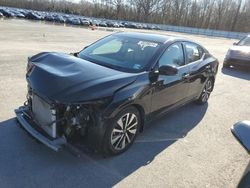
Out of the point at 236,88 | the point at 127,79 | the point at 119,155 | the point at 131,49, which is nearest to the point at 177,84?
the point at 131,49

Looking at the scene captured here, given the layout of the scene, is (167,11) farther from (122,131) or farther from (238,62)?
(122,131)

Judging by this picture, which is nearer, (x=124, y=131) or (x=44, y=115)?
(x=44, y=115)

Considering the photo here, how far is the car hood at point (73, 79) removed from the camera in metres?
3.43

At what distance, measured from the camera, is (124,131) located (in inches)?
154

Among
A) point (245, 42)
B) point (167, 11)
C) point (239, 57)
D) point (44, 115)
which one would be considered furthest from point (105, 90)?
point (167, 11)

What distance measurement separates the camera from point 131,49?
479 cm

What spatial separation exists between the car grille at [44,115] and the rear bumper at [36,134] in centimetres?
9

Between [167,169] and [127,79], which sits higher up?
[127,79]

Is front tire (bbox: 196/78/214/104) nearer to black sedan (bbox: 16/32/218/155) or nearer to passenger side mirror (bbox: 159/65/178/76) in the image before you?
black sedan (bbox: 16/32/218/155)

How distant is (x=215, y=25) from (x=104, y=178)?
9599 cm

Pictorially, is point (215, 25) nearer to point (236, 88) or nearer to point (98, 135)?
point (236, 88)

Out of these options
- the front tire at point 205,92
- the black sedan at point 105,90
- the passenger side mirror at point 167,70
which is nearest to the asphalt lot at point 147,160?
the black sedan at point 105,90

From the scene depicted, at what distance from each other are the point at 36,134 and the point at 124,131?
3.89 feet

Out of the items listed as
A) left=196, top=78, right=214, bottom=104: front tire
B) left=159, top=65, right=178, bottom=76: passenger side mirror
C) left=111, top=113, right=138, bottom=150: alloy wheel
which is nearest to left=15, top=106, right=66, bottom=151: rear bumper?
left=111, top=113, right=138, bottom=150: alloy wheel
